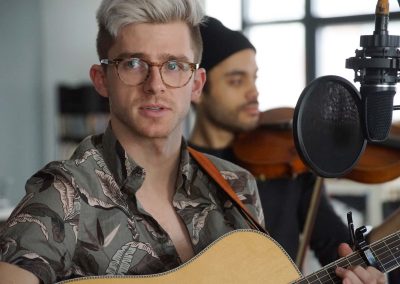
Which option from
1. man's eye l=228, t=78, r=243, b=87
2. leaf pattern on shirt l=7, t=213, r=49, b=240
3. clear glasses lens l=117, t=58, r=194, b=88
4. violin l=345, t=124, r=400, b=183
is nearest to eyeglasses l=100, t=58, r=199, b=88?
clear glasses lens l=117, t=58, r=194, b=88

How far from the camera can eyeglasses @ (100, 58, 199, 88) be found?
1540mm

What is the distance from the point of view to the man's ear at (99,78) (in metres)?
1.65

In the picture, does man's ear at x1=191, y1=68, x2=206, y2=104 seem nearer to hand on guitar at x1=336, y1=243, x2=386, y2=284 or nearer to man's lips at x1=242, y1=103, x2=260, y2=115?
hand on guitar at x1=336, y1=243, x2=386, y2=284

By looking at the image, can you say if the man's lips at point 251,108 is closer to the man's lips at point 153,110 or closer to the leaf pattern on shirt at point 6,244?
the man's lips at point 153,110

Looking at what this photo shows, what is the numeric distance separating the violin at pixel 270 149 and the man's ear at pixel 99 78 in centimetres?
90

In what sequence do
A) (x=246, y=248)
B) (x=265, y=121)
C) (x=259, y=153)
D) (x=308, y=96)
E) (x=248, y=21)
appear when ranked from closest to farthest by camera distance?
(x=308, y=96) → (x=246, y=248) → (x=259, y=153) → (x=265, y=121) → (x=248, y=21)

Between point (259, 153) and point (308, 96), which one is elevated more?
point (308, 96)

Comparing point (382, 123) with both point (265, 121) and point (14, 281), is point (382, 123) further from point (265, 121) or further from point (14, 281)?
point (265, 121)

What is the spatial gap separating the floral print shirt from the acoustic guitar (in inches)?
3.2

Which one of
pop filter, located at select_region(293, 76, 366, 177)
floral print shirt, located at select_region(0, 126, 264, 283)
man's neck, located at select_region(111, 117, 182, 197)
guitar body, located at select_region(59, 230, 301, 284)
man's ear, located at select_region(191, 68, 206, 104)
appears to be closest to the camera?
pop filter, located at select_region(293, 76, 366, 177)

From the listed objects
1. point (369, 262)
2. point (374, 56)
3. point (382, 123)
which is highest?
point (374, 56)

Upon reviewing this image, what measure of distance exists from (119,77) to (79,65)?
21.3 ft

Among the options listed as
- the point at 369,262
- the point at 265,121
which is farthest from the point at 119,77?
the point at 265,121

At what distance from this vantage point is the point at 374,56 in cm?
126
